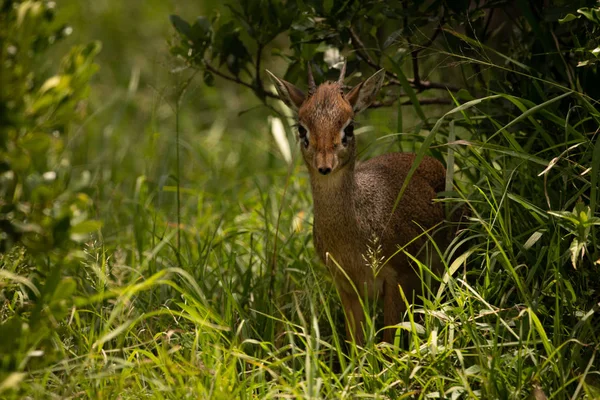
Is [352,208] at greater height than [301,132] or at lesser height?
lesser

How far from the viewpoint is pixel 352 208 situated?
13.5ft

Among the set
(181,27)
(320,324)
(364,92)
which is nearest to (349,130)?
(364,92)

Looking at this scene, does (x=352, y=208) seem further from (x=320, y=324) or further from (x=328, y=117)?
(x=320, y=324)

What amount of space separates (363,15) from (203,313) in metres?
1.63

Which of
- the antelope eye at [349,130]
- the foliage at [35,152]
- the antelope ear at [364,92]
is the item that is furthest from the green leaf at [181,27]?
the foliage at [35,152]

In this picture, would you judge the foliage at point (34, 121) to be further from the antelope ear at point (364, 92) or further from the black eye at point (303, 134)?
the antelope ear at point (364, 92)

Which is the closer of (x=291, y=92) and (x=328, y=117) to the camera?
(x=328, y=117)

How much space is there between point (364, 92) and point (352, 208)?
0.56m

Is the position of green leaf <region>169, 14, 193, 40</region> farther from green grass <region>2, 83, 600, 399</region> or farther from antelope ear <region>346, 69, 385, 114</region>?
green grass <region>2, 83, 600, 399</region>

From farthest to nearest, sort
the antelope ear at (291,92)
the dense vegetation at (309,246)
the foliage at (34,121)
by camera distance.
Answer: the antelope ear at (291,92), the dense vegetation at (309,246), the foliage at (34,121)

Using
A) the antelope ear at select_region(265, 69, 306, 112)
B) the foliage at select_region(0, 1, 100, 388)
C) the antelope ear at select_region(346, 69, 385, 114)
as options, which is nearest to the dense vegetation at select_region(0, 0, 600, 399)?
the foliage at select_region(0, 1, 100, 388)

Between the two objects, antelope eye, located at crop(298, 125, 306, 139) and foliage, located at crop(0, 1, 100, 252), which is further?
antelope eye, located at crop(298, 125, 306, 139)

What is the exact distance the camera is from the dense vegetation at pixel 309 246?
2762 mm

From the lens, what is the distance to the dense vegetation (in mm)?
2762
